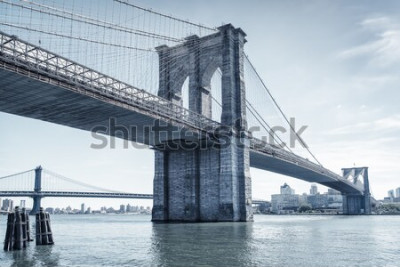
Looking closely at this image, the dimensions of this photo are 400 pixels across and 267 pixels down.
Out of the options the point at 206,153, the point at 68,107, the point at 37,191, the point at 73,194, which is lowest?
the point at 73,194

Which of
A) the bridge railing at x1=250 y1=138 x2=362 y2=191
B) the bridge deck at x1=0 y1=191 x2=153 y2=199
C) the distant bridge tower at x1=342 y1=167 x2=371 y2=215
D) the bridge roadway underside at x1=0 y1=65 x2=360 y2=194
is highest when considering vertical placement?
the bridge roadway underside at x1=0 y1=65 x2=360 y2=194

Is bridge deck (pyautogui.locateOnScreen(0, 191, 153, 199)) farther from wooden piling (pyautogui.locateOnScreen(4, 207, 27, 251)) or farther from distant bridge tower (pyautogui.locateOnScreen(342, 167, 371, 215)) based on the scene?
wooden piling (pyautogui.locateOnScreen(4, 207, 27, 251))

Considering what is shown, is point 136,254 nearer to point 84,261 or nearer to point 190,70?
point 84,261

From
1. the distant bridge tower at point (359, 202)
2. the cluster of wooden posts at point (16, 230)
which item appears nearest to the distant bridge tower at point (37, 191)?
the distant bridge tower at point (359, 202)

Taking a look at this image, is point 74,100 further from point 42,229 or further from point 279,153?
point 279,153

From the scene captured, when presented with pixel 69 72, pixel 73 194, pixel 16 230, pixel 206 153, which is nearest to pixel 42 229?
pixel 16 230

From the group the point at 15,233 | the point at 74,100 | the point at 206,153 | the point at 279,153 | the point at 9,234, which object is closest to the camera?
the point at 9,234

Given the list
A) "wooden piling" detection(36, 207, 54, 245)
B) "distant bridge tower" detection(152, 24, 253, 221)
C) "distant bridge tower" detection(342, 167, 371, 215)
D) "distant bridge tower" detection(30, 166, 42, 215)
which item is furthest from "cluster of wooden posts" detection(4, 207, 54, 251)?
"distant bridge tower" detection(342, 167, 371, 215)
